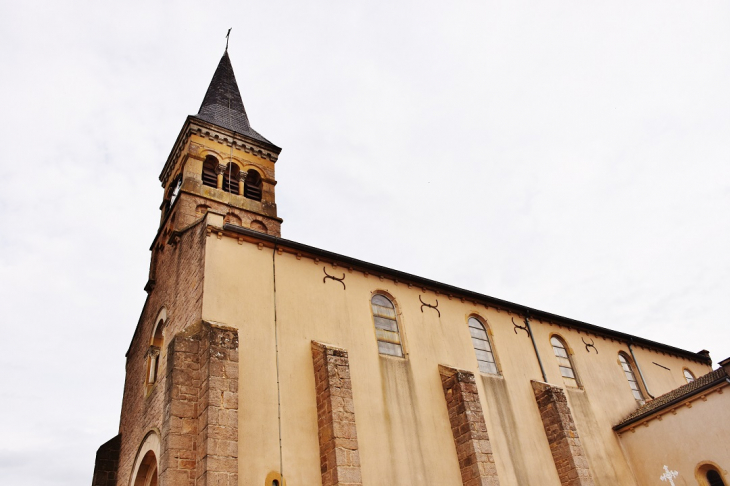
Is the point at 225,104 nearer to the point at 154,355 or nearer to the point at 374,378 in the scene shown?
the point at 154,355

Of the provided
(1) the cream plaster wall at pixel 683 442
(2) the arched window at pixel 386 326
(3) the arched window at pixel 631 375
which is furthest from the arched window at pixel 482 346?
(3) the arched window at pixel 631 375

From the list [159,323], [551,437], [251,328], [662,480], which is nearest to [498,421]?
[551,437]

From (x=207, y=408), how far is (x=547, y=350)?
1136 cm

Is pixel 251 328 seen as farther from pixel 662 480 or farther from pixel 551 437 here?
pixel 662 480

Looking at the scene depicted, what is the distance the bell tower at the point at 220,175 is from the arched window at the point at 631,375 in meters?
13.0

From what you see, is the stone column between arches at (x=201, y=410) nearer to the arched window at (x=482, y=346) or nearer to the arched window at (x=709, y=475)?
the arched window at (x=482, y=346)

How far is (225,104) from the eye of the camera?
76.7 feet

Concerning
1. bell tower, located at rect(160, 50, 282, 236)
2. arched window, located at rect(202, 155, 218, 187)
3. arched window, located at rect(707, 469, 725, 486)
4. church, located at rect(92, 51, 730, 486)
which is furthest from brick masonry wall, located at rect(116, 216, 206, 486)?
arched window, located at rect(707, 469, 725, 486)

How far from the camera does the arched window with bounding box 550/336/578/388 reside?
1739 centimetres

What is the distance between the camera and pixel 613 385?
1842cm

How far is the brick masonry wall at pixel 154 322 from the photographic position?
39.8ft

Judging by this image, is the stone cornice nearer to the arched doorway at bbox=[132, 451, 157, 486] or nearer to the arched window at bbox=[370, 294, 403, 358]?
the arched window at bbox=[370, 294, 403, 358]

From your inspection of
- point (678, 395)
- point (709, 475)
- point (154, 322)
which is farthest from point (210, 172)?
point (709, 475)

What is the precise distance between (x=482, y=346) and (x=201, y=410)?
28.0ft
